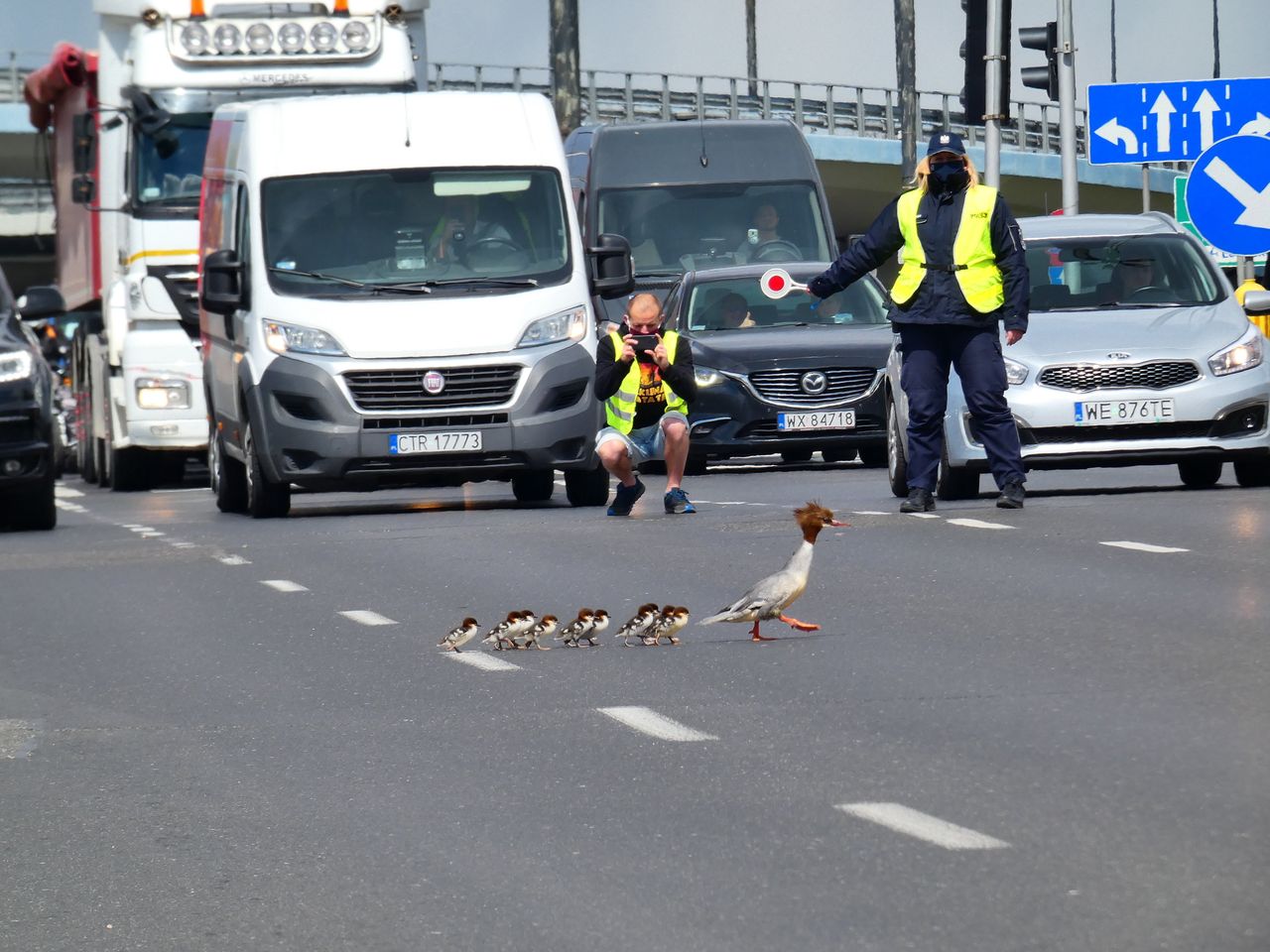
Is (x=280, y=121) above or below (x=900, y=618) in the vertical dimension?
above

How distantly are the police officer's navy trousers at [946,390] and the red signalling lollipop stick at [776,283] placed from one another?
8838mm

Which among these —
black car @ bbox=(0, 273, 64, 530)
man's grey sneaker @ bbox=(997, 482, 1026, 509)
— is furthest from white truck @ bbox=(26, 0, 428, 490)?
man's grey sneaker @ bbox=(997, 482, 1026, 509)

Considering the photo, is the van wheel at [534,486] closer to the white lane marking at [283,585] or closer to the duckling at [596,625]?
the white lane marking at [283,585]

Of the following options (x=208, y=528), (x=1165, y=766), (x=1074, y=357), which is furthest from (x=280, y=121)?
(x=1165, y=766)

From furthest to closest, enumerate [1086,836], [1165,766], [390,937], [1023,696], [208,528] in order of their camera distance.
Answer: [208,528], [1023,696], [1165,766], [1086,836], [390,937]

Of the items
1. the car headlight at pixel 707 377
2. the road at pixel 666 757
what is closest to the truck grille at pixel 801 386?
the car headlight at pixel 707 377

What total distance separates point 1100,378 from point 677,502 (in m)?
2.70

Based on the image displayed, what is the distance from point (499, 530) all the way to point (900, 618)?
6.64m

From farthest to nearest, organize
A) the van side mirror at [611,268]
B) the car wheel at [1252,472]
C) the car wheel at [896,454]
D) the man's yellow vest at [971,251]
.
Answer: the van side mirror at [611,268] → the car wheel at [896,454] → the car wheel at [1252,472] → the man's yellow vest at [971,251]

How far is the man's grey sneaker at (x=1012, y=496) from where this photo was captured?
17.3m

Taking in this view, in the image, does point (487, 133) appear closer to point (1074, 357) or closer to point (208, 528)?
point (208, 528)

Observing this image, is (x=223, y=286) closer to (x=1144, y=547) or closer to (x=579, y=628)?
(x=1144, y=547)

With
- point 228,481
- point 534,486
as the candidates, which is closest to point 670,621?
point 534,486

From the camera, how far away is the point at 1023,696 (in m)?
9.29
